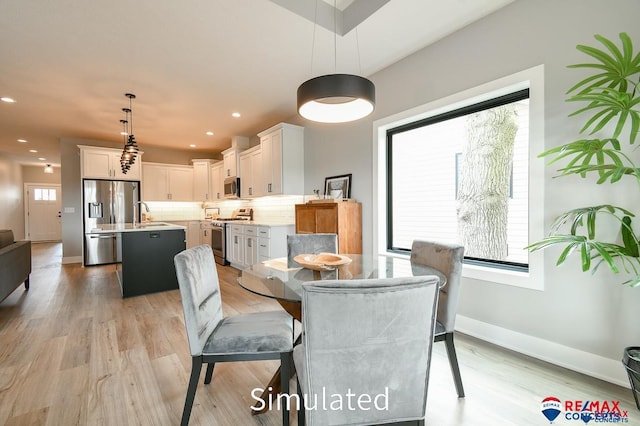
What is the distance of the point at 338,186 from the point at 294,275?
240cm

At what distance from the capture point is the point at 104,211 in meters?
6.14

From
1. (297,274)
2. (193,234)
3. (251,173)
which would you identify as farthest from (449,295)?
(193,234)

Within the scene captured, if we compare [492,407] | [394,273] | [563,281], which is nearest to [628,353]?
[563,281]

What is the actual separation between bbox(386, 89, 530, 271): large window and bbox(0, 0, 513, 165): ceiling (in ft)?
2.71

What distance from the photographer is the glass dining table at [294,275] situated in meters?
1.44

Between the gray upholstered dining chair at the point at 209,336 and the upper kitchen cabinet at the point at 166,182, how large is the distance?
6.37 metres

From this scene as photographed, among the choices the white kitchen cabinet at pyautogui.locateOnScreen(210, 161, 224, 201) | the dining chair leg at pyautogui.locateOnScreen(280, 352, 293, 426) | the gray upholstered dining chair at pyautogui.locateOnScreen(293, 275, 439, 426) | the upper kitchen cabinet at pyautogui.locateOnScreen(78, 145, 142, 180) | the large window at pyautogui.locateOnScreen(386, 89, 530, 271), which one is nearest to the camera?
the gray upholstered dining chair at pyautogui.locateOnScreen(293, 275, 439, 426)

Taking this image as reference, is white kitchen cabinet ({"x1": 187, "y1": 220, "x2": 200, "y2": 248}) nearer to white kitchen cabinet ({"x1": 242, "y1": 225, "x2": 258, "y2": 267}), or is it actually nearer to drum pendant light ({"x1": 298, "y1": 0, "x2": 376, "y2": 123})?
white kitchen cabinet ({"x1": 242, "y1": 225, "x2": 258, "y2": 267})

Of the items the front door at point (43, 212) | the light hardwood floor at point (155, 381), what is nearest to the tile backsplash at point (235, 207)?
the light hardwood floor at point (155, 381)

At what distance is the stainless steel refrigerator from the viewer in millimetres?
5941

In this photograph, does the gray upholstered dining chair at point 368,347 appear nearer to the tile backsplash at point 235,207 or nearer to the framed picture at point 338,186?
the framed picture at point 338,186

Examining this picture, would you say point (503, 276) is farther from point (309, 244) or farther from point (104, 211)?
point (104, 211)

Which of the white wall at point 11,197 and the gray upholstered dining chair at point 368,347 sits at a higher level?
the white wall at point 11,197

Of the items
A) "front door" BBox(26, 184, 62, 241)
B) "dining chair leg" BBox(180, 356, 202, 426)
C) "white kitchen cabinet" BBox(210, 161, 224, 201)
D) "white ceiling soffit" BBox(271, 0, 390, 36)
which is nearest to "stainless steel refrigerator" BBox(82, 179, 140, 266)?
"white kitchen cabinet" BBox(210, 161, 224, 201)
